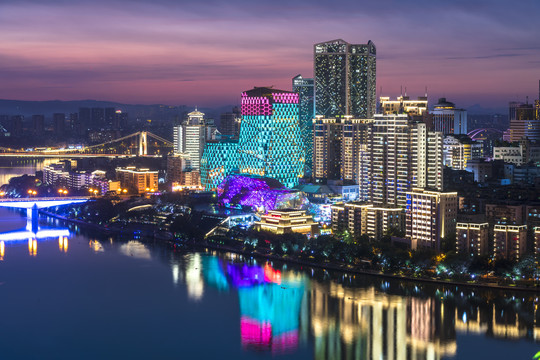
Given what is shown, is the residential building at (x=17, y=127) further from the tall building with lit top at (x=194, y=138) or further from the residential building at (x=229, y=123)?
the tall building with lit top at (x=194, y=138)

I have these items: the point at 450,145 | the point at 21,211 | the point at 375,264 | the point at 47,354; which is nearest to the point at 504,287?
the point at 375,264

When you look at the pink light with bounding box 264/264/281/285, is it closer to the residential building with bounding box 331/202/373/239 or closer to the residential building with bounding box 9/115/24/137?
the residential building with bounding box 331/202/373/239

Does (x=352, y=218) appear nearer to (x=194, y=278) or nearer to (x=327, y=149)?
(x=194, y=278)

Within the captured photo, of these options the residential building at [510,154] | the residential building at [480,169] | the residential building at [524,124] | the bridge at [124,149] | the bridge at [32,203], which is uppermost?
the residential building at [524,124]

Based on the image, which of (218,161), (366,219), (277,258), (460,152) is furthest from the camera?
(460,152)

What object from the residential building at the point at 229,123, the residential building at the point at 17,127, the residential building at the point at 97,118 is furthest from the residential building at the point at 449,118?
the residential building at the point at 17,127

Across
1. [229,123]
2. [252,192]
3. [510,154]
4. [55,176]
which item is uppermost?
[229,123]

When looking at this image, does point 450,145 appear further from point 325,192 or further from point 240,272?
point 240,272

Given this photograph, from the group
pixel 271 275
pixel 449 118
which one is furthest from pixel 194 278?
pixel 449 118
